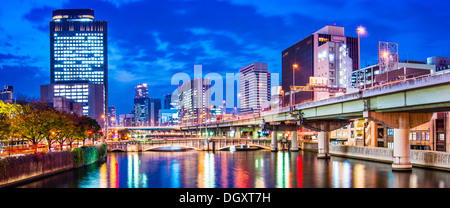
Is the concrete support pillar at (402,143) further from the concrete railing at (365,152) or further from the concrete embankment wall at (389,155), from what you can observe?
the concrete railing at (365,152)

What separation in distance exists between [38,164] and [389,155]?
184 ft

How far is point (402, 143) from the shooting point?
2005 inches

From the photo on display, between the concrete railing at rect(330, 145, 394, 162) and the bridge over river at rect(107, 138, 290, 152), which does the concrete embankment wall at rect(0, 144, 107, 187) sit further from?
the concrete railing at rect(330, 145, 394, 162)

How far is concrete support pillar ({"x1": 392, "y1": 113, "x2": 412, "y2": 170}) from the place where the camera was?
168ft

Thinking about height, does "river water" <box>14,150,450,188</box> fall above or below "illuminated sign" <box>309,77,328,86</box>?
below

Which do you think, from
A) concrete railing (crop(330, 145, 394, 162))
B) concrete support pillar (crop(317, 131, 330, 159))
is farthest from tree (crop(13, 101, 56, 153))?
concrete railing (crop(330, 145, 394, 162))

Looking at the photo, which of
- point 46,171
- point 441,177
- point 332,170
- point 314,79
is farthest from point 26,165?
point 314,79

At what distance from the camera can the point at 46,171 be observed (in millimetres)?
46750

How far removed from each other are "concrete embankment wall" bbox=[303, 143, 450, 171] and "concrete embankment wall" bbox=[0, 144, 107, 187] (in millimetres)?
52787

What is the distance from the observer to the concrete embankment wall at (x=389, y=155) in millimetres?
53281

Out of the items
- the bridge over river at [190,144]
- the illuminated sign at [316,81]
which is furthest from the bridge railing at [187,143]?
the illuminated sign at [316,81]

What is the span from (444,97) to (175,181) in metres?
33.2

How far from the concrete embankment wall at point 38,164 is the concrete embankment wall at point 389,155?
52787 millimetres
